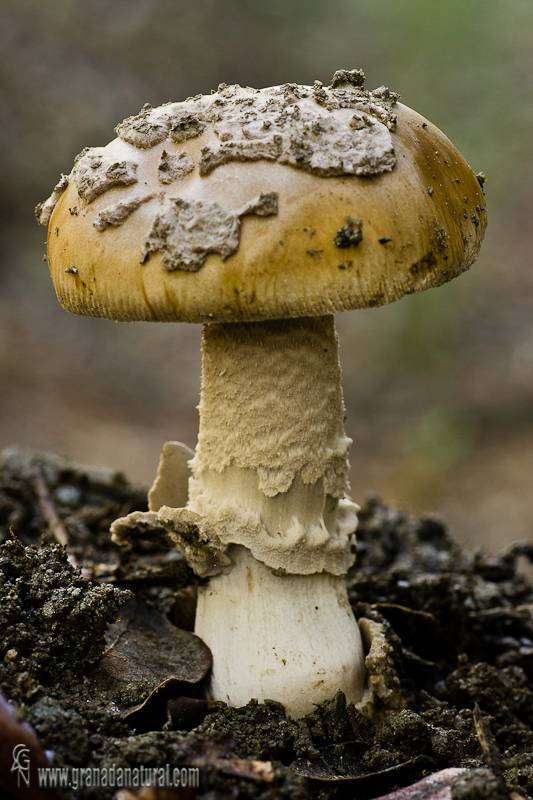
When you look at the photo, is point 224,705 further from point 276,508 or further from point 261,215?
point 261,215

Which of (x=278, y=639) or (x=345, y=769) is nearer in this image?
(x=345, y=769)

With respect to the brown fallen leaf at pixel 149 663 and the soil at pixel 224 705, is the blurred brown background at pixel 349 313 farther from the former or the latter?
the brown fallen leaf at pixel 149 663

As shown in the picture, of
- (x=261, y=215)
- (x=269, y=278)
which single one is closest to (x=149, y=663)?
(x=269, y=278)

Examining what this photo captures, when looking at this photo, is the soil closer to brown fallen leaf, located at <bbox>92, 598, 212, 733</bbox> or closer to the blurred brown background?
brown fallen leaf, located at <bbox>92, 598, 212, 733</bbox>

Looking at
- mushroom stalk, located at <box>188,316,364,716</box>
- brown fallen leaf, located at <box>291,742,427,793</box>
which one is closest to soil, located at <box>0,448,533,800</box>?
brown fallen leaf, located at <box>291,742,427,793</box>

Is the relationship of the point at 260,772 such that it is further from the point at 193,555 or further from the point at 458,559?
the point at 458,559

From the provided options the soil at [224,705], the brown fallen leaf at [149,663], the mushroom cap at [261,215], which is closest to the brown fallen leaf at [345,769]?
the soil at [224,705]
